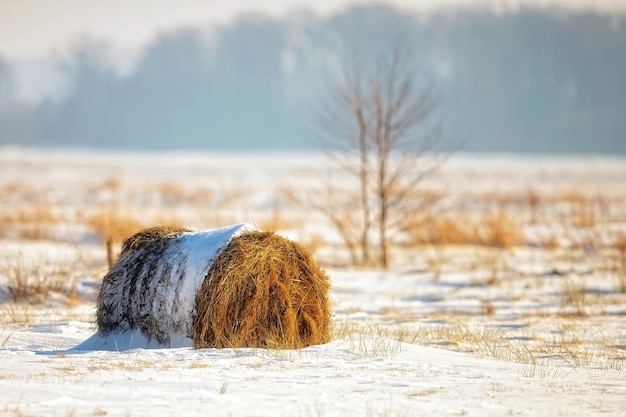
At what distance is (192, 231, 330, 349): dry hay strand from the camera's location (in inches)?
293

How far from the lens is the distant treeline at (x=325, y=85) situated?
154750 mm

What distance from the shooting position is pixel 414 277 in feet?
52.5

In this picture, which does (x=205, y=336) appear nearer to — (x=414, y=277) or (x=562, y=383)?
(x=562, y=383)

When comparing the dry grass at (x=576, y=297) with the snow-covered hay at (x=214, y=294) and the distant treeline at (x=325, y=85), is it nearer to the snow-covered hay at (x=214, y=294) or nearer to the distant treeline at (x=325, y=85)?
the snow-covered hay at (x=214, y=294)

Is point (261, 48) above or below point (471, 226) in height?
above

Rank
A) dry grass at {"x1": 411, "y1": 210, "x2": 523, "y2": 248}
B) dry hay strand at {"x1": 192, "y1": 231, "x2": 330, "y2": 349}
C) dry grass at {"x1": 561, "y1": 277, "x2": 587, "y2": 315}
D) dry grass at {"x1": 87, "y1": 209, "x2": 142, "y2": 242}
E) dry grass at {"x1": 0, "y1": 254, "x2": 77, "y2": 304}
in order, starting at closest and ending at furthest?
dry hay strand at {"x1": 192, "y1": 231, "x2": 330, "y2": 349}, dry grass at {"x1": 0, "y1": 254, "x2": 77, "y2": 304}, dry grass at {"x1": 561, "y1": 277, "x2": 587, "y2": 315}, dry grass at {"x1": 87, "y1": 209, "x2": 142, "y2": 242}, dry grass at {"x1": 411, "y1": 210, "x2": 523, "y2": 248}

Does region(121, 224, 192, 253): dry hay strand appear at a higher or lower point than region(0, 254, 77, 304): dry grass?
higher

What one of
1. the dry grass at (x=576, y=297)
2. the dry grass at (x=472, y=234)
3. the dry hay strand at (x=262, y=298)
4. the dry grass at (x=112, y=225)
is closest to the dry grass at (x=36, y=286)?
the dry hay strand at (x=262, y=298)

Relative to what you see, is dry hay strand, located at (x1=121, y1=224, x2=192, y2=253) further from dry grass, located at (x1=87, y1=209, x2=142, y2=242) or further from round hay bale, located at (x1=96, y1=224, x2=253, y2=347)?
dry grass, located at (x1=87, y1=209, x2=142, y2=242)

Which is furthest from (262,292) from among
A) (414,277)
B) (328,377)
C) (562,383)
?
(414,277)

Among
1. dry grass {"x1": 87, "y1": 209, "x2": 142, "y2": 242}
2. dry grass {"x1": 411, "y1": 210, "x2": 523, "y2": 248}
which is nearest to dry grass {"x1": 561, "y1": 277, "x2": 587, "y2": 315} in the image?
dry grass {"x1": 411, "y1": 210, "x2": 523, "y2": 248}

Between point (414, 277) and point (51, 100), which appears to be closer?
point (414, 277)

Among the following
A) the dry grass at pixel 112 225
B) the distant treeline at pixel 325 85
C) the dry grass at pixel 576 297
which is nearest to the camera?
the dry grass at pixel 576 297

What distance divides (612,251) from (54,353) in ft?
50.4
